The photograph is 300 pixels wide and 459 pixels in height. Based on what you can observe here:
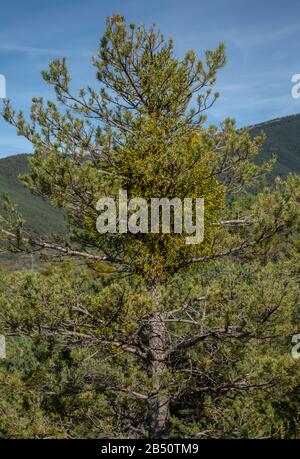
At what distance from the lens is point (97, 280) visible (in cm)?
1257

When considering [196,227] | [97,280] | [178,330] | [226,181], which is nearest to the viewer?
[196,227]

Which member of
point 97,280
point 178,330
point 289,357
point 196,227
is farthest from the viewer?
point 178,330

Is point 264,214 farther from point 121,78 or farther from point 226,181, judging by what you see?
point 121,78

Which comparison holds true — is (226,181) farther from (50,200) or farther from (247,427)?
(247,427)

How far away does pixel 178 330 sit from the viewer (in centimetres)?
1594

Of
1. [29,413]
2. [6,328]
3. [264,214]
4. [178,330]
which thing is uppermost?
[264,214]

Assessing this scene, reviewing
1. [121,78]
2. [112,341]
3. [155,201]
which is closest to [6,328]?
[112,341]

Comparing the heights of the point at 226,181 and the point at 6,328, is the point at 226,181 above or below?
above

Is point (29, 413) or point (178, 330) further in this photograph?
point (178, 330)

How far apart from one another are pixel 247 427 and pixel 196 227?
418cm

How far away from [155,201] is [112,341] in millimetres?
3002

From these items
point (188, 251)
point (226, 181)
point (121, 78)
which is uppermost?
point (121, 78)

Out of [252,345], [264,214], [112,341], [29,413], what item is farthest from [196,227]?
[29,413]

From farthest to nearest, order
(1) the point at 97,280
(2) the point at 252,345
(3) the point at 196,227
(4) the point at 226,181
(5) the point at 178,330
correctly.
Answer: (5) the point at 178,330
(1) the point at 97,280
(2) the point at 252,345
(4) the point at 226,181
(3) the point at 196,227
